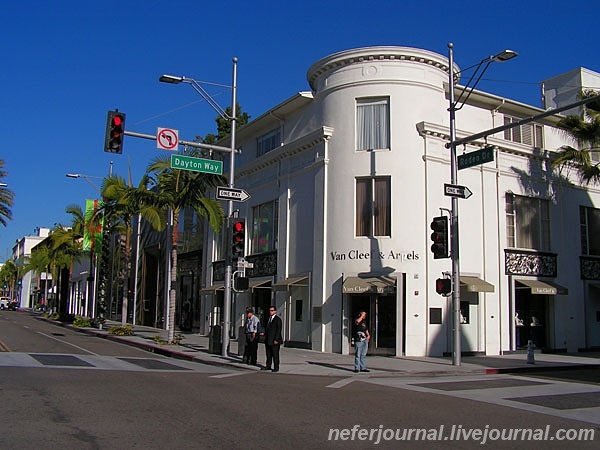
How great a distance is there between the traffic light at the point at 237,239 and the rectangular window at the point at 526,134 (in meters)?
13.4

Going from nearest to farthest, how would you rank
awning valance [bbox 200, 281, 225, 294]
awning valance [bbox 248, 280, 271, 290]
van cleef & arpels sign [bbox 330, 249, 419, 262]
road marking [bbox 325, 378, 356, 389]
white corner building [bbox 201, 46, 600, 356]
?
road marking [bbox 325, 378, 356, 389] → van cleef & arpels sign [bbox 330, 249, 419, 262] → white corner building [bbox 201, 46, 600, 356] → awning valance [bbox 248, 280, 271, 290] → awning valance [bbox 200, 281, 225, 294]

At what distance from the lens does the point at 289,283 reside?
25250 millimetres

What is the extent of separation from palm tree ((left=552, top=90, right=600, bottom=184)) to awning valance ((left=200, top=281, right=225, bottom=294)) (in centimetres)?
1709

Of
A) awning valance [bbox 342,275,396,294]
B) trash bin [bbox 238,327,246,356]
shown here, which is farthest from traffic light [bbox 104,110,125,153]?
awning valance [bbox 342,275,396,294]

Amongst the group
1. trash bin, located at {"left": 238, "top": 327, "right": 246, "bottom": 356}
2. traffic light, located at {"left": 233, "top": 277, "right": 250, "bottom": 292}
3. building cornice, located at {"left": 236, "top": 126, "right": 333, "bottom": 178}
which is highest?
building cornice, located at {"left": 236, "top": 126, "right": 333, "bottom": 178}

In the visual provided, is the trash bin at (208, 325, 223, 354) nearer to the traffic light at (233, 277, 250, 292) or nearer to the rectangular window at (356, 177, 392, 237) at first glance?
the traffic light at (233, 277, 250, 292)

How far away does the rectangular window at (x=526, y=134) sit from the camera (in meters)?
27.2

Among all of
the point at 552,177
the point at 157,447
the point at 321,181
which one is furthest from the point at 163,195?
the point at 157,447

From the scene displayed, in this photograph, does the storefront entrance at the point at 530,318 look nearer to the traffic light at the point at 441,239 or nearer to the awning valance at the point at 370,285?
the awning valance at the point at 370,285

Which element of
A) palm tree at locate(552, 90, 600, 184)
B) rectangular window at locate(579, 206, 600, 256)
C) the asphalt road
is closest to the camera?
the asphalt road

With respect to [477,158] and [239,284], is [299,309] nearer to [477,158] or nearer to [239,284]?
[239,284]

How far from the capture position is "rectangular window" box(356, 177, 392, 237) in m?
23.4

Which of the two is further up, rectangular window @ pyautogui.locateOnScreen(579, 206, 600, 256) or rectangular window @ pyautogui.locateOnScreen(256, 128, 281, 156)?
rectangular window @ pyautogui.locateOnScreen(256, 128, 281, 156)

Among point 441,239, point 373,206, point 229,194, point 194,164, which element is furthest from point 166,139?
point 441,239
